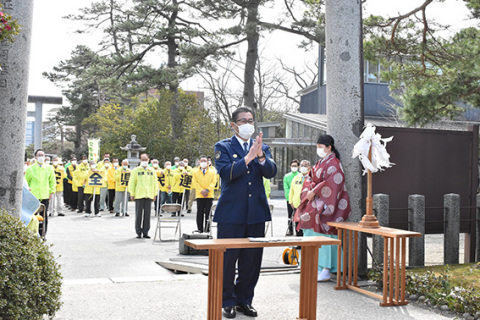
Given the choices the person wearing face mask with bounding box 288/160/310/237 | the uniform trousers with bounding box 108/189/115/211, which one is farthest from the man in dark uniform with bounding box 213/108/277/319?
the uniform trousers with bounding box 108/189/115/211

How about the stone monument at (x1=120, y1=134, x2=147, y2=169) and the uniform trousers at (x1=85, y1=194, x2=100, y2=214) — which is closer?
the uniform trousers at (x1=85, y1=194, x2=100, y2=214)

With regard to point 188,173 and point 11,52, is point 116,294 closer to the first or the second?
point 11,52

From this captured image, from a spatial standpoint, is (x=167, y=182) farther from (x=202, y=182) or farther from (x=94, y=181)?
(x=202, y=182)

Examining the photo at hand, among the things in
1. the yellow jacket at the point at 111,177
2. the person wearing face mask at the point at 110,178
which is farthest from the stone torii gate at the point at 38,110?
the yellow jacket at the point at 111,177

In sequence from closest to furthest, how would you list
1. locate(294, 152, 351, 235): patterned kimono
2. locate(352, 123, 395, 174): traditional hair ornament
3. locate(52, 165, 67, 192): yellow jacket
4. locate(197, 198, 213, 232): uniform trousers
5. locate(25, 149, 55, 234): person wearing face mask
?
locate(352, 123, 395, 174): traditional hair ornament, locate(294, 152, 351, 235): patterned kimono, locate(25, 149, 55, 234): person wearing face mask, locate(197, 198, 213, 232): uniform trousers, locate(52, 165, 67, 192): yellow jacket

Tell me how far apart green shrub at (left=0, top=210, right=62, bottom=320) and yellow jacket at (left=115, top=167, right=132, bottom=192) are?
15.3m

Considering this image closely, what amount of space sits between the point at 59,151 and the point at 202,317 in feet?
201

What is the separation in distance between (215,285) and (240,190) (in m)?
1.13

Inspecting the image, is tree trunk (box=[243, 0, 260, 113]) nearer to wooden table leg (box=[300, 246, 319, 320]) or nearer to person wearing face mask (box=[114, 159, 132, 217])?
person wearing face mask (box=[114, 159, 132, 217])

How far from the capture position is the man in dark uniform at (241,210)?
545 cm

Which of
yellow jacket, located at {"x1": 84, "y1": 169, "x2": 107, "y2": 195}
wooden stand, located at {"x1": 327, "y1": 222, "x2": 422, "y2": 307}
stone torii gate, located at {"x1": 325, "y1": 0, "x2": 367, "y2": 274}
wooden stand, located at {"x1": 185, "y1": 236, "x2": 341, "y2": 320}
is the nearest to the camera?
wooden stand, located at {"x1": 185, "y1": 236, "x2": 341, "y2": 320}

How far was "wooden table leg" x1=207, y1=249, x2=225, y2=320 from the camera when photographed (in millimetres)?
4695

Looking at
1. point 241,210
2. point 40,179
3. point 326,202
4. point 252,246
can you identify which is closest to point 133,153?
point 40,179

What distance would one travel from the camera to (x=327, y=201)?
715 cm
